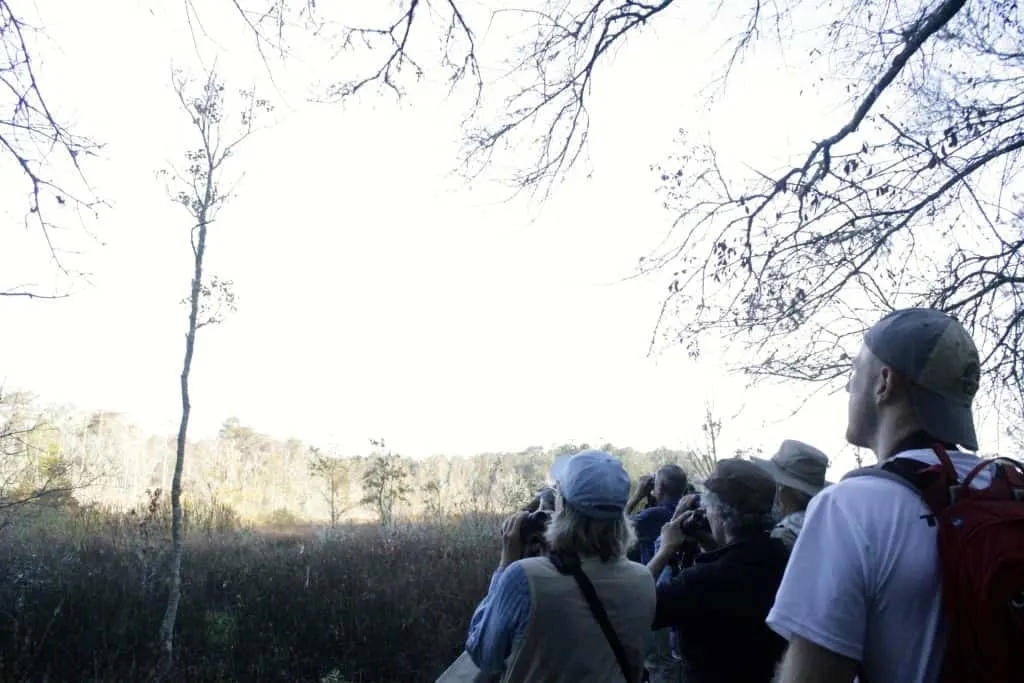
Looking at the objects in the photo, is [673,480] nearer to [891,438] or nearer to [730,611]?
[730,611]

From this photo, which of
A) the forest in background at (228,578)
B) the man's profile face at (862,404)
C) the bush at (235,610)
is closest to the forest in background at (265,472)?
the forest in background at (228,578)

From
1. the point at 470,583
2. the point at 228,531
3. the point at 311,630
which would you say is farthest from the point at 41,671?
the point at 228,531

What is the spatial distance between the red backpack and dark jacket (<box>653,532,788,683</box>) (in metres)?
1.66

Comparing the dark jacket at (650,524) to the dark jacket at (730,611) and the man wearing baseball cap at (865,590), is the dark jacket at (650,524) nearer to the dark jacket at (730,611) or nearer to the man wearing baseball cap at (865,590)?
the dark jacket at (730,611)

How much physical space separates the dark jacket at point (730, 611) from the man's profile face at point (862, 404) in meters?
1.45

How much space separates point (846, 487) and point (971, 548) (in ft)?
0.65

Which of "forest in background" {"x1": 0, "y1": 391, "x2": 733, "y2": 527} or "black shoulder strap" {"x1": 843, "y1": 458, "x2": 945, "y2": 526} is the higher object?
"forest in background" {"x1": 0, "y1": 391, "x2": 733, "y2": 527}

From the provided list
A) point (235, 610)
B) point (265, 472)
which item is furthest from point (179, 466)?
point (265, 472)

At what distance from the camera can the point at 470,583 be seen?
11.5 metres

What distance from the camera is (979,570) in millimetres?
1126

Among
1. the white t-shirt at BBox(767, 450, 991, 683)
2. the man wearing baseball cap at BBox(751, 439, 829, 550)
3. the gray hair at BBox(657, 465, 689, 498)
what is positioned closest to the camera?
the white t-shirt at BBox(767, 450, 991, 683)

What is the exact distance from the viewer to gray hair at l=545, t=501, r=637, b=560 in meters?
2.64

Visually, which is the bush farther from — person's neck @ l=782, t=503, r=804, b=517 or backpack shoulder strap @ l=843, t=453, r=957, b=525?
backpack shoulder strap @ l=843, t=453, r=957, b=525

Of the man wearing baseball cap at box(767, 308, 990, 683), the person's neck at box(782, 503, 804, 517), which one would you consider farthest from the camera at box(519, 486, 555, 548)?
the man wearing baseball cap at box(767, 308, 990, 683)
